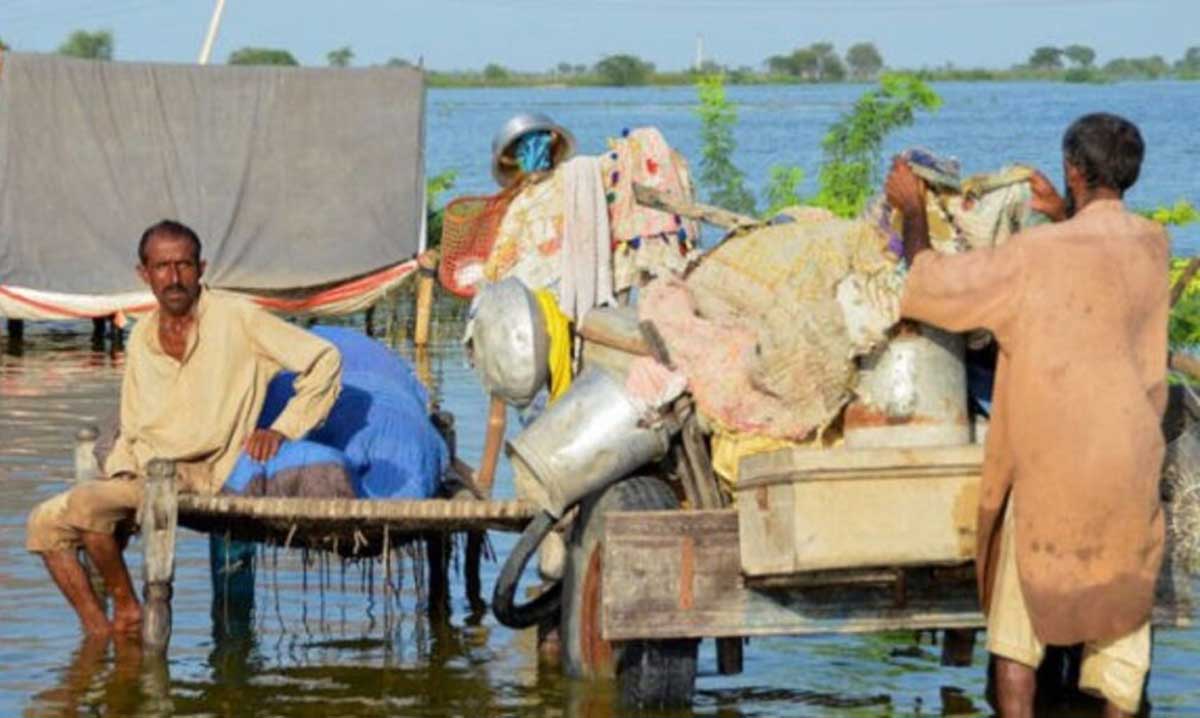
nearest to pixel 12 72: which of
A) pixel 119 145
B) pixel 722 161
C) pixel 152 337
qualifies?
pixel 119 145

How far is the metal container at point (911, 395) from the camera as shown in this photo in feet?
24.4

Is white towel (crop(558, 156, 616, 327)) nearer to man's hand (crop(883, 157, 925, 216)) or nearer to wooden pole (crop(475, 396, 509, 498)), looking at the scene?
wooden pole (crop(475, 396, 509, 498))

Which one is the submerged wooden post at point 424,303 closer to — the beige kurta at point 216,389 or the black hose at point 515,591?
the beige kurta at point 216,389

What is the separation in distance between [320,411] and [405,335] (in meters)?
12.5

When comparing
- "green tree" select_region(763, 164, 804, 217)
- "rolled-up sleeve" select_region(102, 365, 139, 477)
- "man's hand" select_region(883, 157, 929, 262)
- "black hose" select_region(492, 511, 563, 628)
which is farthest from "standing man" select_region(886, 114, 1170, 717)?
"green tree" select_region(763, 164, 804, 217)

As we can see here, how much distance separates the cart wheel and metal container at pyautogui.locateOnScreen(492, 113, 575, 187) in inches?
89.4

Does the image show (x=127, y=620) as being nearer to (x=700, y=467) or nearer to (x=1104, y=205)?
(x=700, y=467)

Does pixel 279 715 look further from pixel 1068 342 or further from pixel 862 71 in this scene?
pixel 862 71

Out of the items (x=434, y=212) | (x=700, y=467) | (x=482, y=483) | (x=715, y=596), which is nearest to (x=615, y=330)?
(x=700, y=467)

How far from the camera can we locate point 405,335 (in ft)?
69.5

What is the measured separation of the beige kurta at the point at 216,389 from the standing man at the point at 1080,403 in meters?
2.41

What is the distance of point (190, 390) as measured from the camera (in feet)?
28.6

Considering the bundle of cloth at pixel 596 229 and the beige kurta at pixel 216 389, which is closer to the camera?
the beige kurta at pixel 216 389

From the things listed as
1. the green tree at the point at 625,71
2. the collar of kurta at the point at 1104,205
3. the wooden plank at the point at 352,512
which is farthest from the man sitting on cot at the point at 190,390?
the green tree at the point at 625,71
